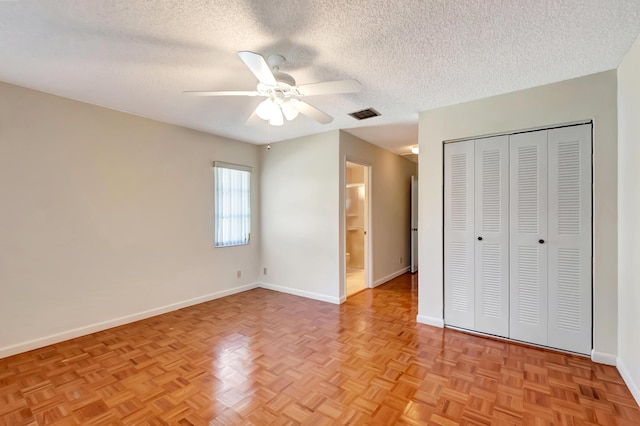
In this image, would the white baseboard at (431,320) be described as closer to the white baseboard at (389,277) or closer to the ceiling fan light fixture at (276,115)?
the white baseboard at (389,277)

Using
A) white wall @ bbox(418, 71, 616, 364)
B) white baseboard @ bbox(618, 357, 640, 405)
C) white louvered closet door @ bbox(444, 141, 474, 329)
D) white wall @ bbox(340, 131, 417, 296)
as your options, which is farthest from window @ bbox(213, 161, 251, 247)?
white baseboard @ bbox(618, 357, 640, 405)

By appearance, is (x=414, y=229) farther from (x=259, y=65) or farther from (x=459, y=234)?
(x=259, y=65)

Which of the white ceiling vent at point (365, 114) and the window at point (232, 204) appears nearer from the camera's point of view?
the white ceiling vent at point (365, 114)

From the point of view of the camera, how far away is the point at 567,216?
8.49ft

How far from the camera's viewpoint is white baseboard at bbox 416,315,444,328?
320 cm

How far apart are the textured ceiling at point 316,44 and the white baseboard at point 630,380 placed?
7.43 feet

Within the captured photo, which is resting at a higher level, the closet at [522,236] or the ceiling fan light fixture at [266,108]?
the ceiling fan light fixture at [266,108]

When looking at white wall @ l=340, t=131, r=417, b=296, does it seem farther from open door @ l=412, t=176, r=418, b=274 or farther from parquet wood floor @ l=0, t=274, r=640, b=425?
parquet wood floor @ l=0, t=274, r=640, b=425

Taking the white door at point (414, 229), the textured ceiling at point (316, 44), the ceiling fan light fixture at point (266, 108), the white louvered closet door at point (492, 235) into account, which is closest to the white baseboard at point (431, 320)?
the white louvered closet door at point (492, 235)

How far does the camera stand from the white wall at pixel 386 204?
4330 mm

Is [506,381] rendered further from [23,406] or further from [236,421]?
[23,406]

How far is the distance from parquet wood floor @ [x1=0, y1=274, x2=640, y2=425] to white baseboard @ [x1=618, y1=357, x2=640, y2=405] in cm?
5

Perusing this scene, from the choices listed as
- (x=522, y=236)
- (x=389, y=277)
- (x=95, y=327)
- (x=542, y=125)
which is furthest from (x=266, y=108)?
(x=389, y=277)

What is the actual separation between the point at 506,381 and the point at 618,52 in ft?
8.15
